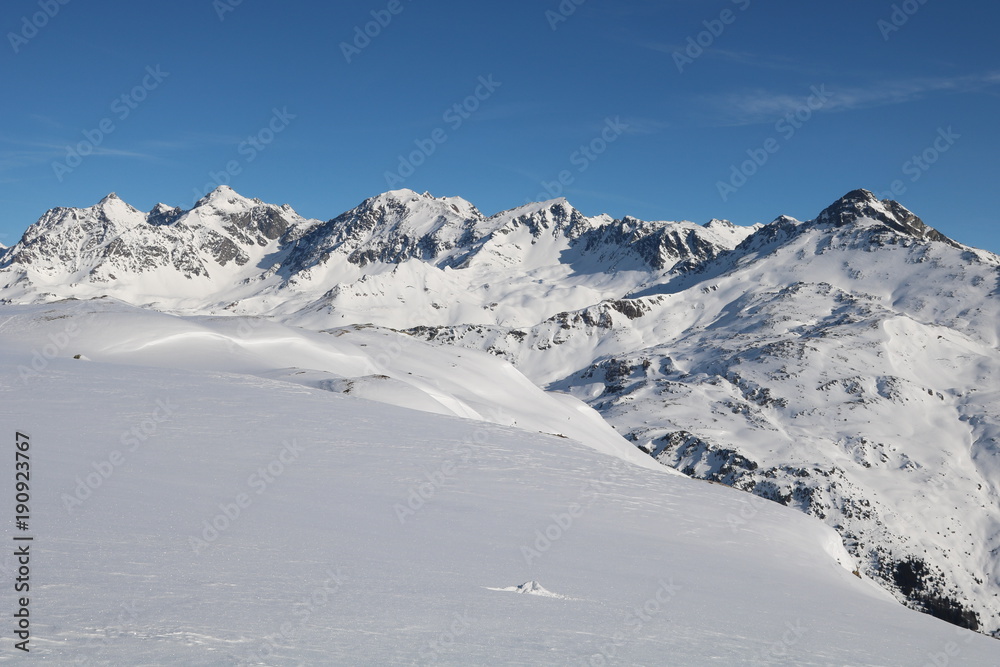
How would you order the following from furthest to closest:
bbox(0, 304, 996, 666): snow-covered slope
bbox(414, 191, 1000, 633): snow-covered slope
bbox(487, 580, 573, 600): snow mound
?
1. bbox(414, 191, 1000, 633): snow-covered slope
2. bbox(487, 580, 573, 600): snow mound
3. bbox(0, 304, 996, 666): snow-covered slope

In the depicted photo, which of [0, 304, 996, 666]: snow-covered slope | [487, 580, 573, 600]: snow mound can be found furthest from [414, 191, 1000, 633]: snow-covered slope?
[487, 580, 573, 600]: snow mound

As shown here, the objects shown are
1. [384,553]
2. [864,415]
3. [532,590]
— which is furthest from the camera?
[864,415]

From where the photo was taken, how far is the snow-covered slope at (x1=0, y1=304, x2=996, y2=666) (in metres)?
7.73

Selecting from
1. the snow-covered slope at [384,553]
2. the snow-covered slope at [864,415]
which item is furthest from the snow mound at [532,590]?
the snow-covered slope at [864,415]

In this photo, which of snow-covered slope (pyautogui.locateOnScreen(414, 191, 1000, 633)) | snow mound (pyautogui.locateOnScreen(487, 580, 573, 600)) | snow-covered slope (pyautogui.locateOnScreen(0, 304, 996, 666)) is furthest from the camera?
snow-covered slope (pyautogui.locateOnScreen(414, 191, 1000, 633))

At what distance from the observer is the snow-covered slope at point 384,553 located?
7727 millimetres

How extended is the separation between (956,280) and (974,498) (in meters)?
116

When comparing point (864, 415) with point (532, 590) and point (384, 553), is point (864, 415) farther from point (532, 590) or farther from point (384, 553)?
point (384, 553)

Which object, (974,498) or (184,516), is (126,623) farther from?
(974,498)

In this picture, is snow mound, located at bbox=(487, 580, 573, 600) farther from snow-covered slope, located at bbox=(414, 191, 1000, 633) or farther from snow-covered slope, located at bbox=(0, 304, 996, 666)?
snow-covered slope, located at bbox=(414, 191, 1000, 633)

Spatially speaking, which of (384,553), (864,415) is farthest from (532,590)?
(864,415)

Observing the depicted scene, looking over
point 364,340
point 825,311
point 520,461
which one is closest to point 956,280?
point 825,311

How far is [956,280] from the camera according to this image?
195 metres

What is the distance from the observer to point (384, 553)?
11.4 m
